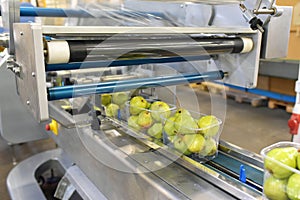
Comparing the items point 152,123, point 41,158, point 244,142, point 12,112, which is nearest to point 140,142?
point 152,123

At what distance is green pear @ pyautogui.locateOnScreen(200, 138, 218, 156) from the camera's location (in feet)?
2.75

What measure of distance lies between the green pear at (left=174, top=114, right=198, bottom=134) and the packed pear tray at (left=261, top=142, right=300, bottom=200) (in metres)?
0.24

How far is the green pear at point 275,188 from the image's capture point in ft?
1.87

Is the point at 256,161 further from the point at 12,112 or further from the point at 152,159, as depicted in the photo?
the point at 12,112

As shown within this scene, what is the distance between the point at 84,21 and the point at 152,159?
1185mm

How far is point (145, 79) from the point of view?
3.37 feet

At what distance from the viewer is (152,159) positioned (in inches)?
34.1

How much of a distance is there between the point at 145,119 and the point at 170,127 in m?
0.12

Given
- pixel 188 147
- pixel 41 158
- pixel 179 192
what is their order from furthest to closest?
pixel 41 158, pixel 188 147, pixel 179 192

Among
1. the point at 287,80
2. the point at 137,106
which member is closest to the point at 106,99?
the point at 137,106

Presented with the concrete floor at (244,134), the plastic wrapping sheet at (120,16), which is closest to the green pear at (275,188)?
the plastic wrapping sheet at (120,16)

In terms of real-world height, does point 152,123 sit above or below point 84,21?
below

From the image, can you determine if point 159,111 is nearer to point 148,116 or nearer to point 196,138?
point 148,116

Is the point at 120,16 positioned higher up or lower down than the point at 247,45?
higher up
